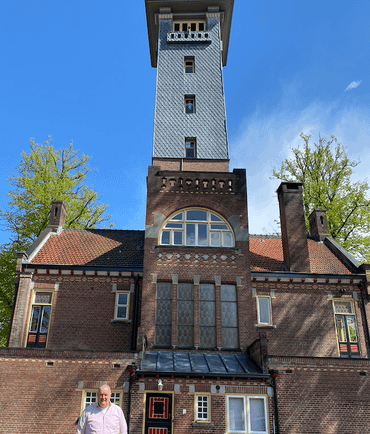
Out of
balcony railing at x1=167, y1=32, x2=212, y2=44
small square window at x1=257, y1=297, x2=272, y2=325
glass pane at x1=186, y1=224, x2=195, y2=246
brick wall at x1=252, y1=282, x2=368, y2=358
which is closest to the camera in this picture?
brick wall at x1=252, y1=282, x2=368, y2=358

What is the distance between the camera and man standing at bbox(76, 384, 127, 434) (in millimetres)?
7156

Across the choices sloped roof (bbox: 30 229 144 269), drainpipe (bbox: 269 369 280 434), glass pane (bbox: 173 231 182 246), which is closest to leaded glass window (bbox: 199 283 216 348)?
glass pane (bbox: 173 231 182 246)

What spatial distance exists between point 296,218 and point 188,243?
22.1 feet

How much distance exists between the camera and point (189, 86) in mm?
28719

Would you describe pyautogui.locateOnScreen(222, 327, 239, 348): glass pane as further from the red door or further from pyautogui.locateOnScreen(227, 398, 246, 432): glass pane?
the red door

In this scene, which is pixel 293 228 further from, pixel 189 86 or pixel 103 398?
pixel 103 398

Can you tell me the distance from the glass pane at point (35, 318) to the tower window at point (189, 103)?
50.2 feet

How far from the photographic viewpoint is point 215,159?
25672 mm

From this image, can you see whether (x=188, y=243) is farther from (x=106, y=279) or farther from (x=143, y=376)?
(x=143, y=376)

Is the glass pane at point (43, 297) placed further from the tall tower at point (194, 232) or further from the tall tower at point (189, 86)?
the tall tower at point (189, 86)

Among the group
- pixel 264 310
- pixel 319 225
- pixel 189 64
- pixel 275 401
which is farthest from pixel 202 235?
pixel 189 64

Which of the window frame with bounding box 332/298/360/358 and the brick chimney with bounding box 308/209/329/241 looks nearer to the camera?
the window frame with bounding box 332/298/360/358

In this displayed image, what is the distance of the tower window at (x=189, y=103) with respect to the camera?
28077 millimetres

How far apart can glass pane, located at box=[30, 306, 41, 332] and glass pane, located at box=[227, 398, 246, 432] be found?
1028 cm
